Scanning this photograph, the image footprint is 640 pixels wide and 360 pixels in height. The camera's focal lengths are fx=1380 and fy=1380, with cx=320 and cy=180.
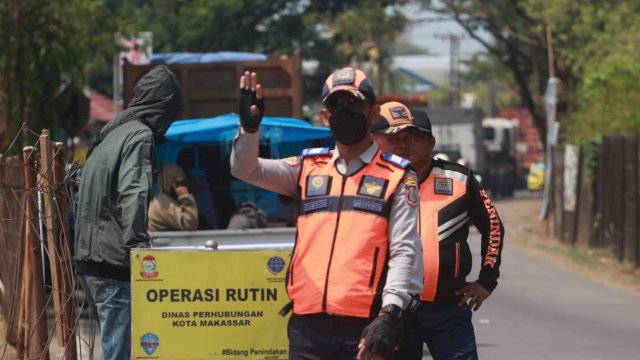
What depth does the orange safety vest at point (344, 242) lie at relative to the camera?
5.14 meters

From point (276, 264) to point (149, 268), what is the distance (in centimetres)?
70

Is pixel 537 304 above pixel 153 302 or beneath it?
beneath

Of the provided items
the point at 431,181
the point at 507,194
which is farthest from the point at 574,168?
the point at 507,194

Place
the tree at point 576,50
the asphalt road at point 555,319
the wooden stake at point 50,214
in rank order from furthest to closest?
the tree at point 576,50 → the asphalt road at point 555,319 → the wooden stake at point 50,214

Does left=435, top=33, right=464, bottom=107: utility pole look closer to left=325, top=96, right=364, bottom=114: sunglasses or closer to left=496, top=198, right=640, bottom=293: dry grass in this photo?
left=496, top=198, right=640, bottom=293: dry grass

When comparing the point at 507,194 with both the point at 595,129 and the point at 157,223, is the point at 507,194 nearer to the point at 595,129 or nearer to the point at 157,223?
the point at 595,129

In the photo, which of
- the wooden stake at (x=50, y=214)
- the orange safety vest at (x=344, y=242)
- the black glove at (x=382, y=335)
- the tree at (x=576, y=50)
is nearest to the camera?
the black glove at (x=382, y=335)

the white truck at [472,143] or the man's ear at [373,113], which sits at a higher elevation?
the man's ear at [373,113]

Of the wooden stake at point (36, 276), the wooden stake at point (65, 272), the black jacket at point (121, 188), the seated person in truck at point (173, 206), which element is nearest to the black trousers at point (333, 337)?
the black jacket at point (121, 188)

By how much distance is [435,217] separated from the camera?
6660mm

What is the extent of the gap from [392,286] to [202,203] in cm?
715

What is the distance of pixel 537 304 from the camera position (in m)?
16.0

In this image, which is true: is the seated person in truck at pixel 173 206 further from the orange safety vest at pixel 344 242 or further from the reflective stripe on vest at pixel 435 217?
the orange safety vest at pixel 344 242

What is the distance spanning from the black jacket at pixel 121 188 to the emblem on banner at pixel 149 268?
9cm
